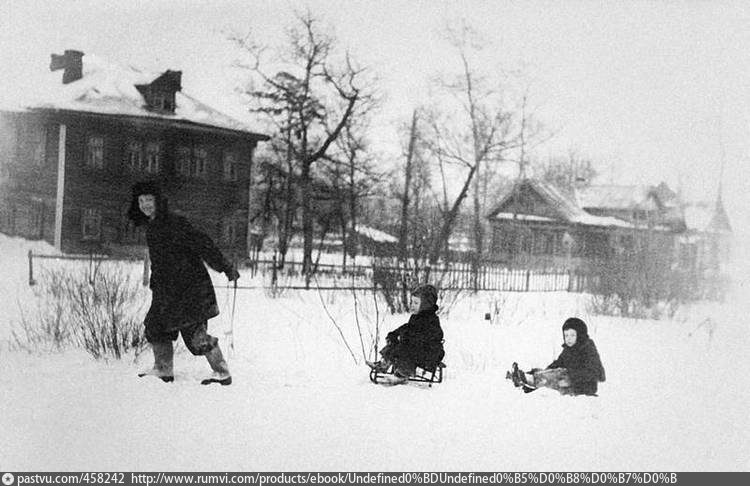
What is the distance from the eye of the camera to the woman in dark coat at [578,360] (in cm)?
282

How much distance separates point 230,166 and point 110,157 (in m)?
0.58

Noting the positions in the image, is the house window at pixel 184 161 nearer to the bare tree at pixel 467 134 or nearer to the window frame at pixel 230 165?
the window frame at pixel 230 165

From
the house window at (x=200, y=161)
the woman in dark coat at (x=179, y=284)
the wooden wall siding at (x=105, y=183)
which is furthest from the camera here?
the house window at (x=200, y=161)

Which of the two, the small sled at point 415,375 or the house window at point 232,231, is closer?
the small sled at point 415,375

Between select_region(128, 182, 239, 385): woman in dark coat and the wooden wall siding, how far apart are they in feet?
0.33

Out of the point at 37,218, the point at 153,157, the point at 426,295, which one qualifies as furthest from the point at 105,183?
the point at 426,295

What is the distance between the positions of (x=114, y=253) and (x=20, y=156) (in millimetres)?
709

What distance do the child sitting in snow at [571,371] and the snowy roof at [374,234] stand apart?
2.87 ft

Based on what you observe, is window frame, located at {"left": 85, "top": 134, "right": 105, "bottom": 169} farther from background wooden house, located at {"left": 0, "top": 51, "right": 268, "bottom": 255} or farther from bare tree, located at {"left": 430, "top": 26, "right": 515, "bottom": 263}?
bare tree, located at {"left": 430, "top": 26, "right": 515, "bottom": 263}

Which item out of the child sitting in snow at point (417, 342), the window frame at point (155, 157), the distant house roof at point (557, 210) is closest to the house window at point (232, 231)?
the window frame at point (155, 157)

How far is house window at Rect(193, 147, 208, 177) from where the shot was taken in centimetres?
297

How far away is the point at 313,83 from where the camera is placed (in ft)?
9.78

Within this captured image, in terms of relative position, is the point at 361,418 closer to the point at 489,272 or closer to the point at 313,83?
the point at 489,272

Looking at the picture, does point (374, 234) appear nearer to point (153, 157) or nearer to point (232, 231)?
point (232, 231)
